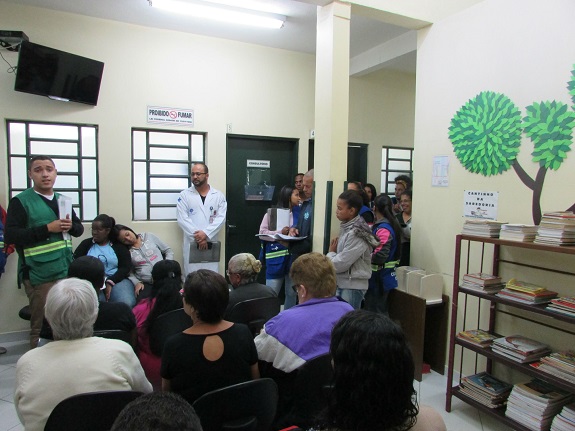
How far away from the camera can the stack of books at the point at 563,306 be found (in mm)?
2111

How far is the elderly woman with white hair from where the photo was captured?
1368mm

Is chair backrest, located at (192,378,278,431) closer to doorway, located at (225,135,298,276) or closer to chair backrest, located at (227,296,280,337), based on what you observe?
chair backrest, located at (227,296,280,337)

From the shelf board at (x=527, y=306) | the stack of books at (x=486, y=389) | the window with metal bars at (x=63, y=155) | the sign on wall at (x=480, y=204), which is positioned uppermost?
the window with metal bars at (x=63, y=155)

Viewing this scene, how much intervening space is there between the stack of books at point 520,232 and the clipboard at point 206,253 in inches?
118

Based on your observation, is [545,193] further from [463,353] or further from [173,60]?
[173,60]

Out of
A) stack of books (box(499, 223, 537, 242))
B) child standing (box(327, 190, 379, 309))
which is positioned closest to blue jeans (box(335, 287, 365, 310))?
child standing (box(327, 190, 379, 309))

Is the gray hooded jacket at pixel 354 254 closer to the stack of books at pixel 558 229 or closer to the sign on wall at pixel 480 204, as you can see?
the sign on wall at pixel 480 204

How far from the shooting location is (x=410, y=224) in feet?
12.0

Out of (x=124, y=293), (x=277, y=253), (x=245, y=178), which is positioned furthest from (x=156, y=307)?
(x=245, y=178)

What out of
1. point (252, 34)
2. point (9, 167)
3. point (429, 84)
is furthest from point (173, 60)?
point (429, 84)

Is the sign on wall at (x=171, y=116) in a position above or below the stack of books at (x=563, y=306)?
above

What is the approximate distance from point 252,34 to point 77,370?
13.3 ft

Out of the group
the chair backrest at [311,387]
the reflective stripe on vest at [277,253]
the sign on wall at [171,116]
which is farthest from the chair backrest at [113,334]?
the sign on wall at [171,116]

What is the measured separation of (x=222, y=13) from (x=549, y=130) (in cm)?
304
